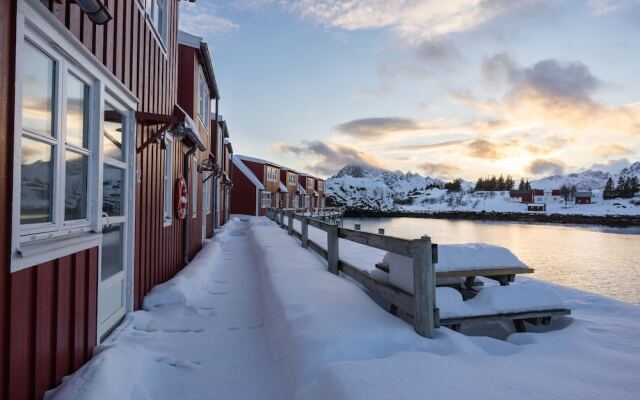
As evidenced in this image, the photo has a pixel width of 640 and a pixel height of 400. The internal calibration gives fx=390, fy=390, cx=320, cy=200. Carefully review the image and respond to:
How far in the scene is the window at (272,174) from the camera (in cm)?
3561

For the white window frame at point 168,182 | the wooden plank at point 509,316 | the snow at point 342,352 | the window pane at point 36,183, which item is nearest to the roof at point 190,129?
the white window frame at point 168,182

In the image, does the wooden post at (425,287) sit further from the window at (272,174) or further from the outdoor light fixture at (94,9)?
the window at (272,174)

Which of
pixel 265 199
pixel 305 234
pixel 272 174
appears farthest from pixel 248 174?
pixel 305 234

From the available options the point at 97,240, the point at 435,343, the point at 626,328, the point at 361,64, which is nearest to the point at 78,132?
the point at 97,240

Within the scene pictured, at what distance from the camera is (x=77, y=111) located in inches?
121

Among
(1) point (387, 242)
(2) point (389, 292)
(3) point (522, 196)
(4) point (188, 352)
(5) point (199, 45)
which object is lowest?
(4) point (188, 352)

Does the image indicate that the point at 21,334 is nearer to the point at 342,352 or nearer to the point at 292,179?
the point at 342,352

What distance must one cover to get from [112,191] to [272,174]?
32868 millimetres

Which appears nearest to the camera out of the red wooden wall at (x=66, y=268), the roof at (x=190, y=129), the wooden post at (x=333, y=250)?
the red wooden wall at (x=66, y=268)

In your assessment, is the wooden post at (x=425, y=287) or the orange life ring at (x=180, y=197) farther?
the orange life ring at (x=180, y=197)

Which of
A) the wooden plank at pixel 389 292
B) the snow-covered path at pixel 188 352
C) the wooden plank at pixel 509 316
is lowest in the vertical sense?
the snow-covered path at pixel 188 352

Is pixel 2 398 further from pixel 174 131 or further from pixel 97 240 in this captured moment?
pixel 174 131

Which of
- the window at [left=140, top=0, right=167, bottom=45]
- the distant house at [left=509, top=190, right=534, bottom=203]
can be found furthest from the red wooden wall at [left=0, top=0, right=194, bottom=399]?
the distant house at [left=509, top=190, right=534, bottom=203]

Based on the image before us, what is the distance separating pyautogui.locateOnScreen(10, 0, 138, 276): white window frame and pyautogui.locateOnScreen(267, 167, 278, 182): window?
31934mm
